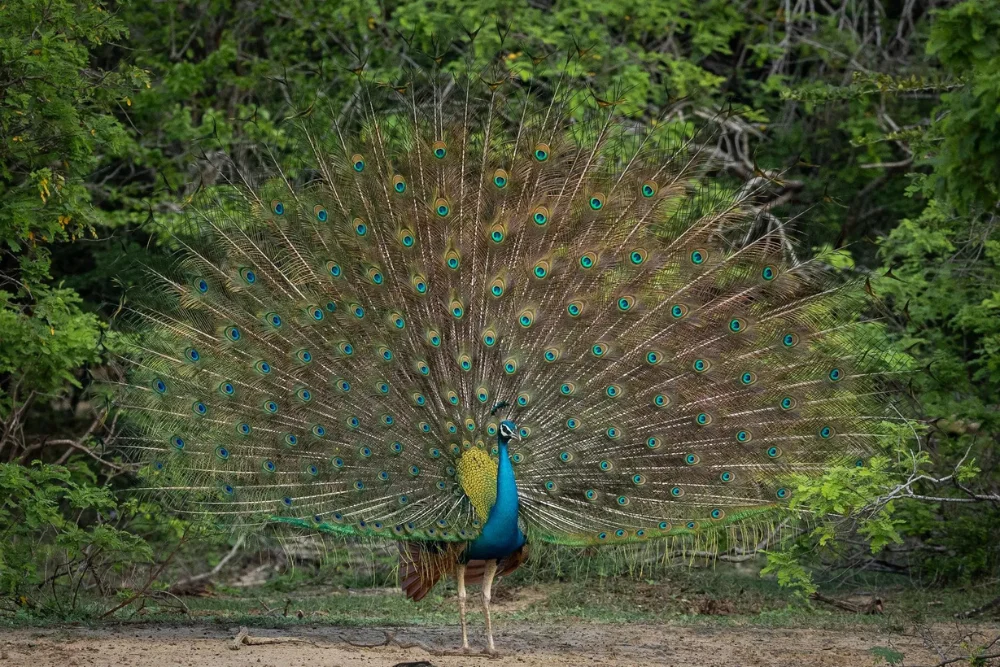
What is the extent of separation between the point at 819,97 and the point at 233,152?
5718 mm

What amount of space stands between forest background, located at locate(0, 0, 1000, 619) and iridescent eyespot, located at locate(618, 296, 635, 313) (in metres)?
0.98

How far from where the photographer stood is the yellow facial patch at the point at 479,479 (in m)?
7.58

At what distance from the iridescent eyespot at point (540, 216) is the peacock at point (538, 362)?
2cm

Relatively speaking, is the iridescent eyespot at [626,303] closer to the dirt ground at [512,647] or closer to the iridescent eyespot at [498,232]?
the iridescent eyespot at [498,232]

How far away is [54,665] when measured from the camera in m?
6.75

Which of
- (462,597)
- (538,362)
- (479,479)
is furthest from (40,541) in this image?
(538,362)

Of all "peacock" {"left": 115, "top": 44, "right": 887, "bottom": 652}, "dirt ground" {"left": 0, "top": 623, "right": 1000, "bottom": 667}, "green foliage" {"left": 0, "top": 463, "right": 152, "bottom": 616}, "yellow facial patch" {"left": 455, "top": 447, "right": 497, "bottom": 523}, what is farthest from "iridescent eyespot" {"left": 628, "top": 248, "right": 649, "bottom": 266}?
"green foliage" {"left": 0, "top": 463, "right": 152, "bottom": 616}

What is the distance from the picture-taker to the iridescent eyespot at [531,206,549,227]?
787 centimetres

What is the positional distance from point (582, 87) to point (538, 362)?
4.54 m

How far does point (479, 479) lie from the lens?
25.1ft

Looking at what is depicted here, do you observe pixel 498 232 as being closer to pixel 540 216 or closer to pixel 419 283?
pixel 540 216

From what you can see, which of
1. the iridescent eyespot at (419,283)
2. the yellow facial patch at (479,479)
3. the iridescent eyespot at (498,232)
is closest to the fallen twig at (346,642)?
the yellow facial patch at (479,479)

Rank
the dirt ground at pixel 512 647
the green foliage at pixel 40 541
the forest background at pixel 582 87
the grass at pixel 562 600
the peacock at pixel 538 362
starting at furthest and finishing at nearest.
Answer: the grass at pixel 562 600, the green foliage at pixel 40 541, the forest background at pixel 582 87, the peacock at pixel 538 362, the dirt ground at pixel 512 647

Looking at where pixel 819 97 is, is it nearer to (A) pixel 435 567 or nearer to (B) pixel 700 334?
(B) pixel 700 334
